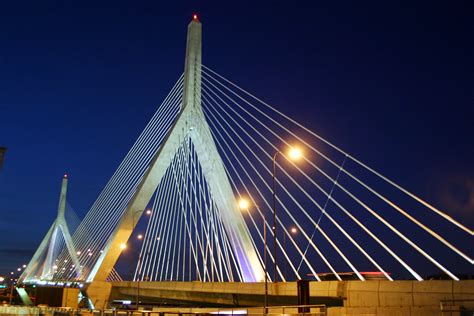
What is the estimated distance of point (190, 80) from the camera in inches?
1183

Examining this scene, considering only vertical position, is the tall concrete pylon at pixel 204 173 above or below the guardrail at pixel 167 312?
above

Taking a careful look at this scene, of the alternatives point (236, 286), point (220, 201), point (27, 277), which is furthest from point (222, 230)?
point (27, 277)

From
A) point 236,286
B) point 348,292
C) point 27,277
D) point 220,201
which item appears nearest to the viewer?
point 348,292

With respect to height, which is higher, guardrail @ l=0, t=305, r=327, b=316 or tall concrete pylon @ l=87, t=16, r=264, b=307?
tall concrete pylon @ l=87, t=16, r=264, b=307

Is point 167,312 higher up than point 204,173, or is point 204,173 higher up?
point 204,173

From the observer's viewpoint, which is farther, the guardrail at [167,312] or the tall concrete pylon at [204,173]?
the tall concrete pylon at [204,173]

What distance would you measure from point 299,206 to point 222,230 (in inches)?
297

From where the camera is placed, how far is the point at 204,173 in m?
29.3

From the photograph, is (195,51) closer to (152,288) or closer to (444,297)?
(152,288)

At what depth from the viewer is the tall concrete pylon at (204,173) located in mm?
27016

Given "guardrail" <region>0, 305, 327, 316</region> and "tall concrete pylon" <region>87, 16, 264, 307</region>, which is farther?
"tall concrete pylon" <region>87, 16, 264, 307</region>

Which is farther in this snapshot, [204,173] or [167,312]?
[204,173]

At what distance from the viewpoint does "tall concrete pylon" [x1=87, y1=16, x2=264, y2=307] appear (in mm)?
27016

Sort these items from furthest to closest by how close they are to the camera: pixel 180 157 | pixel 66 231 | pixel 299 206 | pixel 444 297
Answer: pixel 66 231
pixel 180 157
pixel 299 206
pixel 444 297
